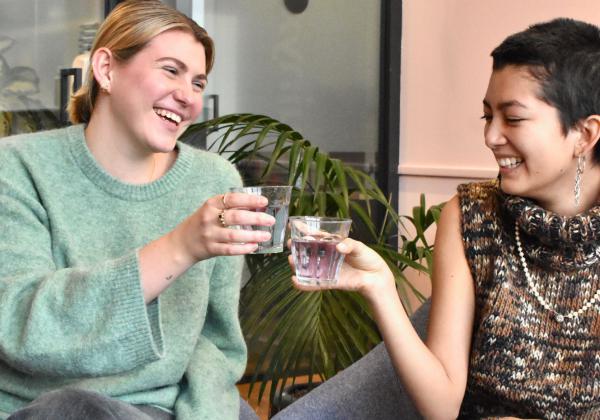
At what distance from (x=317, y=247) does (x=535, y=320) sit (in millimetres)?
591

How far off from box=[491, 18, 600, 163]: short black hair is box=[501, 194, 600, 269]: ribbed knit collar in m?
0.17

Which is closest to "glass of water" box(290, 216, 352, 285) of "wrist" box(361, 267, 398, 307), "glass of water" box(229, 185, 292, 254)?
"glass of water" box(229, 185, 292, 254)

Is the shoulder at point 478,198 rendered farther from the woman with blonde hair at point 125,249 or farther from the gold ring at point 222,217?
the gold ring at point 222,217

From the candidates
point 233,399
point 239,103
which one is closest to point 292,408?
point 233,399

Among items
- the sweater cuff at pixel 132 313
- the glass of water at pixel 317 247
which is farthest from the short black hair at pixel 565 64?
the sweater cuff at pixel 132 313

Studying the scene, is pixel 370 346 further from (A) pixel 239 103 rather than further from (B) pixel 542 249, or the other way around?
(A) pixel 239 103

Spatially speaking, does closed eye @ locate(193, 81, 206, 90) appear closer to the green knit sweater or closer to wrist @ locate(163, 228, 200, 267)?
the green knit sweater

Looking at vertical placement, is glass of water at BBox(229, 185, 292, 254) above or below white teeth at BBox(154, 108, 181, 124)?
below

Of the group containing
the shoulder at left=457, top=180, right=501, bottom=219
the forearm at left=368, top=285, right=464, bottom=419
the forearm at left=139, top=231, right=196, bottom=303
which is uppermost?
the shoulder at left=457, top=180, right=501, bottom=219

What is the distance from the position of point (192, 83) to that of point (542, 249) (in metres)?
0.76

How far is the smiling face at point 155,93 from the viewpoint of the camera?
5.43 feet

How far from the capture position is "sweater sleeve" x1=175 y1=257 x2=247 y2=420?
5.43 feet

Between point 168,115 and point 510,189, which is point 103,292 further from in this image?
point 510,189

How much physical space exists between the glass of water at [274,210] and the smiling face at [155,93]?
0.41 metres
